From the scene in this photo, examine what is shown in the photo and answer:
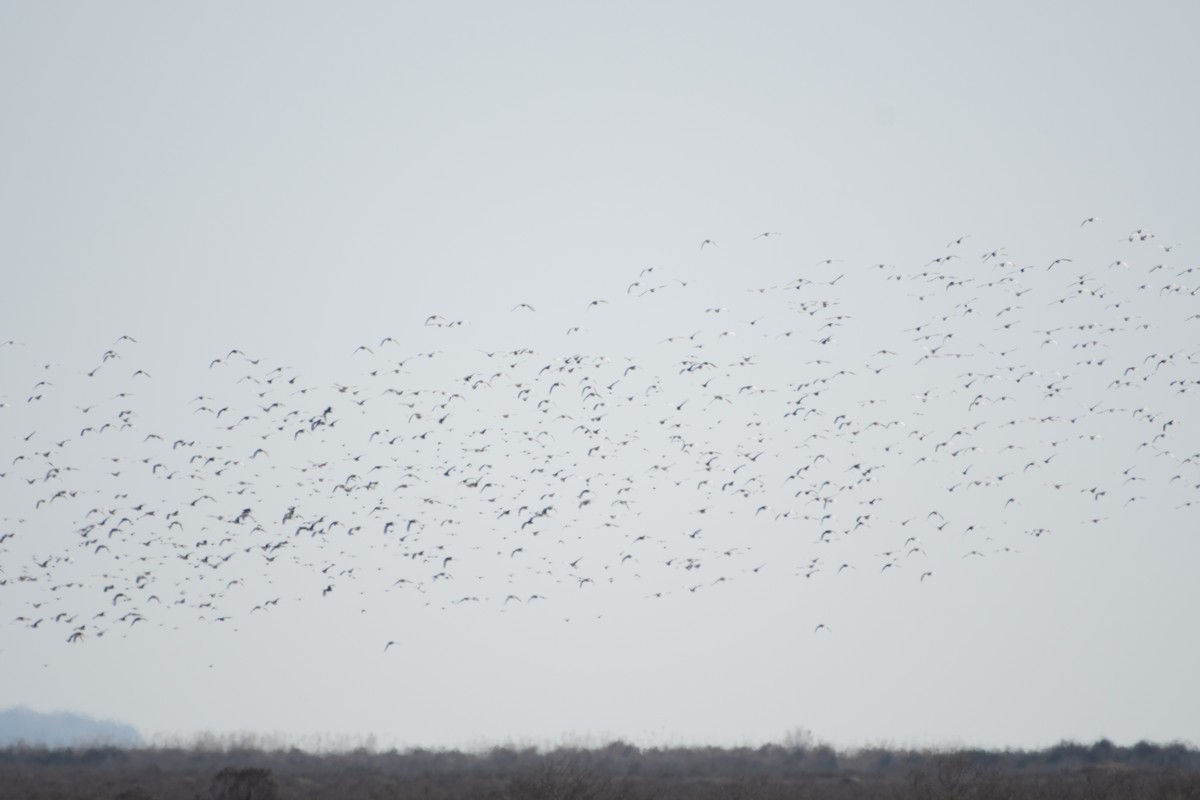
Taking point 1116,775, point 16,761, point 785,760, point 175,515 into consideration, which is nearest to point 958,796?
point 1116,775

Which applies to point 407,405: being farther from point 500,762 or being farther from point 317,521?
point 500,762

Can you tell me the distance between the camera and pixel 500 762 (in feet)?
203

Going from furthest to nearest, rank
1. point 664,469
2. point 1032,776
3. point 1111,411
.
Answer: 1. point 1032,776
2. point 664,469
3. point 1111,411

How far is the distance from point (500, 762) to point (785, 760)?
441 inches

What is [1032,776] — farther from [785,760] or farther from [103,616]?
[103,616]

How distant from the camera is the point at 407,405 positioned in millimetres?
41781

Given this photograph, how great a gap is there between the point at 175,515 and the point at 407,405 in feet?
23.3

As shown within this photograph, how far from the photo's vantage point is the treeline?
41.4 meters

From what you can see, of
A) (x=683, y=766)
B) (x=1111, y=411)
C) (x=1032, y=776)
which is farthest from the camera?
(x=683, y=766)

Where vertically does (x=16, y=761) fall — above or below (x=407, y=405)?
below

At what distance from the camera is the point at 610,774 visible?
5441 cm

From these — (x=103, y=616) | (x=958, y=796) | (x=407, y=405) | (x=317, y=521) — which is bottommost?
(x=958, y=796)

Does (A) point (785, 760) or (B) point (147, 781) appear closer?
(B) point (147, 781)

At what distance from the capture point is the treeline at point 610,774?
41.4 m
